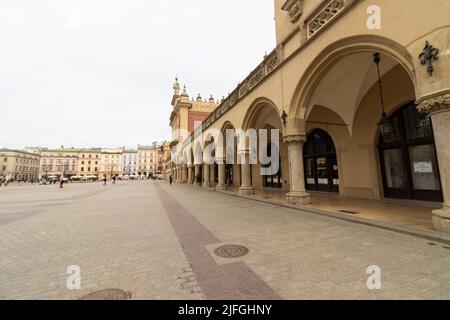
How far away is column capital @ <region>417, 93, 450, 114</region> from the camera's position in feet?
13.7

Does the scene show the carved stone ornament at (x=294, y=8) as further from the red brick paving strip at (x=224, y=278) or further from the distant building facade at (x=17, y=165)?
the distant building facade at (x=17, y=165)

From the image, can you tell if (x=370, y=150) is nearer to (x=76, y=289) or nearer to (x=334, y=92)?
(x=334, y=92)

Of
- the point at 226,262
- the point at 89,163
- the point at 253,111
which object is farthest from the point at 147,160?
the point at 226,262

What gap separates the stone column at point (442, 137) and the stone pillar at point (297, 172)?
466cm

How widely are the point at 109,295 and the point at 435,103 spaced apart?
651cm

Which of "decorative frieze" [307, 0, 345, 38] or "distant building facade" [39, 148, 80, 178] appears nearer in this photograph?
"decorative frieze" [307, 0, 345, 38]

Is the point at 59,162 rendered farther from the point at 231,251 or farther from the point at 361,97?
the point at 231,251

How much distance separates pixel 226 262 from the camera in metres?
3.54

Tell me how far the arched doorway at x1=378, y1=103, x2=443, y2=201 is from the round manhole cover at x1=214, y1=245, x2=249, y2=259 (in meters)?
8.53

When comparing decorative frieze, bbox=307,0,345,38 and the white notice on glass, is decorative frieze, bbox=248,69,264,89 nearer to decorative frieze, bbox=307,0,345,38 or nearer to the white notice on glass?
decorative frieze, bbox=307,0,345,38

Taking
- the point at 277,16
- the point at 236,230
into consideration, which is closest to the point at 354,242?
the point at 236,230

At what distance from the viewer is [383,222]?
5.56 metres

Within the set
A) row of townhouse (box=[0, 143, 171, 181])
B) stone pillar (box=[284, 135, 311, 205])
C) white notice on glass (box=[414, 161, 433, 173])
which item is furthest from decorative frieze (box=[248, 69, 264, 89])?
row of townhouse (box=[0, 143, 171, 181])

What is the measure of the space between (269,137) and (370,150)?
8.95 metres
